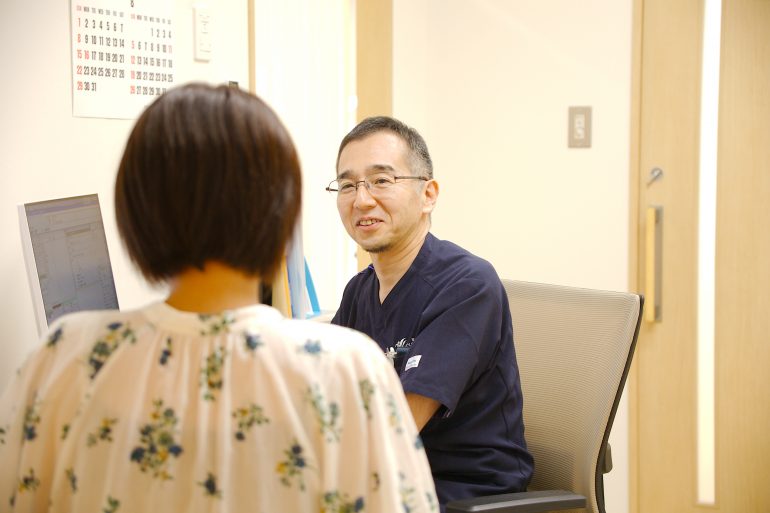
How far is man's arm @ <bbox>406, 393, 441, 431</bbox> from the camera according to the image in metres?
1.65

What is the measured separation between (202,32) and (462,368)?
1365mm

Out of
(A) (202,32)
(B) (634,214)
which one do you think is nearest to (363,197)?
(A) (202,32)

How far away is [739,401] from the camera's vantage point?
324 cm

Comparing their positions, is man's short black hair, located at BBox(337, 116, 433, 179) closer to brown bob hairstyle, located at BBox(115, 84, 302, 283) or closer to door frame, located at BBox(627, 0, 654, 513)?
brown bob hairstyle, located at BBox(115, 84, 302, 283)

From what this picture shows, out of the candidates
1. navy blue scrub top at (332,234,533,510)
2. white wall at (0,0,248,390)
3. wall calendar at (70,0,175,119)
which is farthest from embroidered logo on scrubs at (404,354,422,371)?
wall calendar at (70,0,175,119)

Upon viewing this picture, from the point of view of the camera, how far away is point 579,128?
136 inches

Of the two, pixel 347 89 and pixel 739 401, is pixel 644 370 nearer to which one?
pixel 739 401

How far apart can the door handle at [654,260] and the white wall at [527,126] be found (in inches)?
4.2

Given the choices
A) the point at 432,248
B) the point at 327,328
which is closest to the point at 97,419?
the point at 327,328

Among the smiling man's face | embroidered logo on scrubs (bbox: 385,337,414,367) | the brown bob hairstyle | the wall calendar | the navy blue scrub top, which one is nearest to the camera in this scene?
the brown bob hairstyle

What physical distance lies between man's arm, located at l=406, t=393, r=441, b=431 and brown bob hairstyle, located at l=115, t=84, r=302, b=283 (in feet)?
2.38

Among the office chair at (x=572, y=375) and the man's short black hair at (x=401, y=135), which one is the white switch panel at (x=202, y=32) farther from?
the office chair at (x=572, y=375)

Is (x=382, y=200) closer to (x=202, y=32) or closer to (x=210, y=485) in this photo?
(x=202, y=32)

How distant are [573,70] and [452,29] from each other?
20.8 inches
